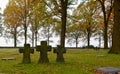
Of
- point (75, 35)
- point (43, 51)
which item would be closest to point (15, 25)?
point (75, 35)

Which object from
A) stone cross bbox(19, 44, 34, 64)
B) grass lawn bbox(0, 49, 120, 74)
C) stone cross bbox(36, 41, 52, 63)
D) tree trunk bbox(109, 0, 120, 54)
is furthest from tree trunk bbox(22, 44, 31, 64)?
tree trunk bbox(109, 0, 120, 54)

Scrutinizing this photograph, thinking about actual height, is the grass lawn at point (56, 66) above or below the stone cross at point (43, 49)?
below

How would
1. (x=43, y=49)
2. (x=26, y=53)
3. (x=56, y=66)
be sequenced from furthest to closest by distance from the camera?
(x=26, y=53) → (x=43, y=49) → (x=56, y=66)

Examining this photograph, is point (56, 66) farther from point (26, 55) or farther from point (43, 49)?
point (26, 55)

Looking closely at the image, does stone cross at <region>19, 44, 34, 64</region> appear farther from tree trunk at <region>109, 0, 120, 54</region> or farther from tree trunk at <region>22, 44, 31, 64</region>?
tree trunk at <region>109, 0, 120, 54</region>

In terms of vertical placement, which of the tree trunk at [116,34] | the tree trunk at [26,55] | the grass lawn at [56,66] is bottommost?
the grass lawn at [56,66]

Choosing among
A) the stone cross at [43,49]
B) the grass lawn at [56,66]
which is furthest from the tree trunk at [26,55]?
the stone cross at [43,49]

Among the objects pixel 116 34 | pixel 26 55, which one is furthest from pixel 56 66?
pixel 116 34

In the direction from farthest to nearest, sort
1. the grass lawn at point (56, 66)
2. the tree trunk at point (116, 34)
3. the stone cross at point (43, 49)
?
the tree trunk at point (116, 34), the stone cross at point (43, 49), the grass lawn at point (56, 66)

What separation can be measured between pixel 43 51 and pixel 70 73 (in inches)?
195

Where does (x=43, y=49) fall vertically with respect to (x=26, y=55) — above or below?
above

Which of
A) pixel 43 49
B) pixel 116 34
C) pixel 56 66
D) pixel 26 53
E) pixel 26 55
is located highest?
pixel 116 34

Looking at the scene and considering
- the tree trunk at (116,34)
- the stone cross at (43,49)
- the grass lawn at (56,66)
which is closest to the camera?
the grass lawn at (56,66)

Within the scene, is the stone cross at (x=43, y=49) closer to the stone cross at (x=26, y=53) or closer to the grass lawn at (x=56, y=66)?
the grass lawn at (x=56, y=66)
